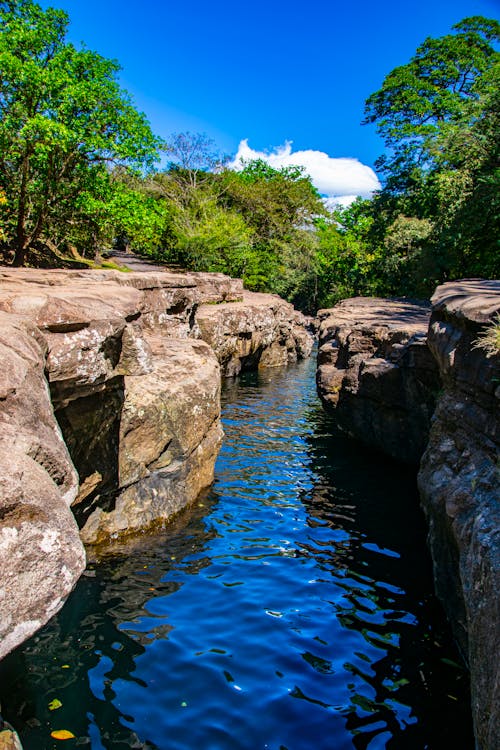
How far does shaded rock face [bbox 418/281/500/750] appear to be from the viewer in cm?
464

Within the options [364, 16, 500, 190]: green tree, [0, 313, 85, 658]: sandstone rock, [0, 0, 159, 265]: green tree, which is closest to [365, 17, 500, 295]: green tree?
[364, 16, 500, 190]: green tree

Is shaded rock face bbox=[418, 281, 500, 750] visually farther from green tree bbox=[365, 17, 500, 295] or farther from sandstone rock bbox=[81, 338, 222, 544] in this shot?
green tree bbox=[365, 17, 500, 295]

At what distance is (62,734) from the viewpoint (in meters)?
5.05

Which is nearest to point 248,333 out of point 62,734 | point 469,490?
point 469,490

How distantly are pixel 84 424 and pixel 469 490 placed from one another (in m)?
5.07

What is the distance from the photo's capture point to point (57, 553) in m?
3.92

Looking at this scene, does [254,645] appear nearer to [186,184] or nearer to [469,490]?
[469,490]

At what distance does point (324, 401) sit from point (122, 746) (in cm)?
1333

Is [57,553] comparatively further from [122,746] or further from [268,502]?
[268,502]

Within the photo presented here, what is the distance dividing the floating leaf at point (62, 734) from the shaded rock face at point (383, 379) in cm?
1002

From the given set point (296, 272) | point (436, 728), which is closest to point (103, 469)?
point (436, 728)

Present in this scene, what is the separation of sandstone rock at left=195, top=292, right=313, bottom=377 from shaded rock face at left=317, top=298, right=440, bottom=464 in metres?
6.26

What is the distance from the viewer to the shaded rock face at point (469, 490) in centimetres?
464

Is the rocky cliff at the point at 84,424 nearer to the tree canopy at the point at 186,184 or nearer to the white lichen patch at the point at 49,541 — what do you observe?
the white lichen patch at the point at 49,541
